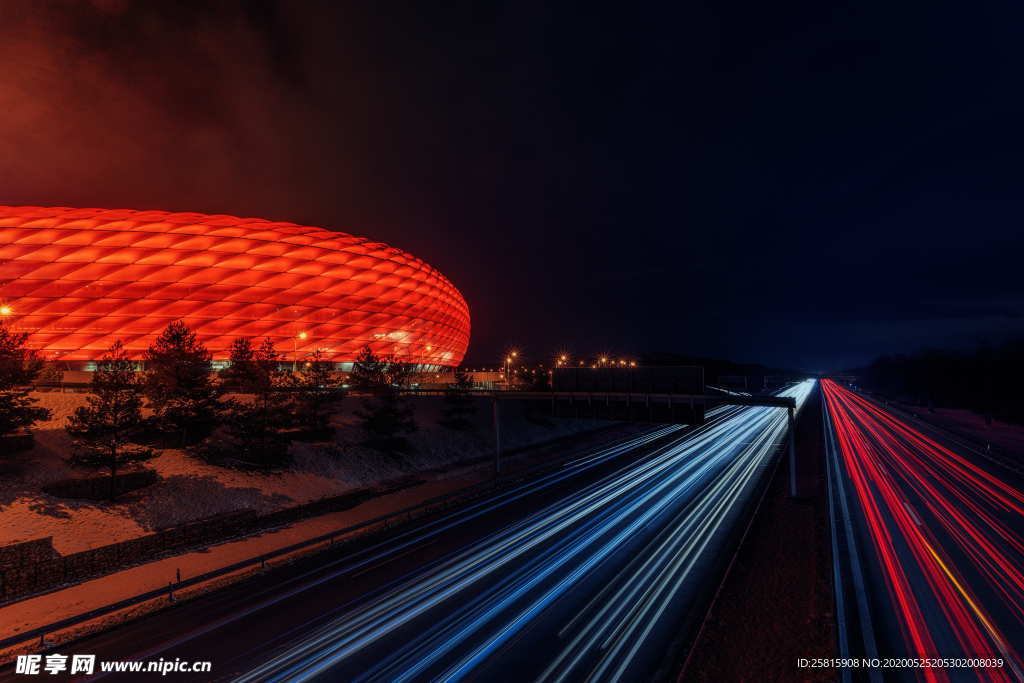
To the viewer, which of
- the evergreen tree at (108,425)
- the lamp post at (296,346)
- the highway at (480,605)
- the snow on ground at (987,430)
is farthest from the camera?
the lamp post at (296,346)

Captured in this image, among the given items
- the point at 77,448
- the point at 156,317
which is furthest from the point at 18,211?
the point at 77,448

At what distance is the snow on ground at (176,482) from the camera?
17.1m

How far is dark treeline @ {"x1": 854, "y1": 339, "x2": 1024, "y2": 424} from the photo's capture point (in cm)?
6816

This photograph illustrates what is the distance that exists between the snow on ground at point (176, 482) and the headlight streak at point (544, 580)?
12514 mm

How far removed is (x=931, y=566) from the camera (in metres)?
14.1

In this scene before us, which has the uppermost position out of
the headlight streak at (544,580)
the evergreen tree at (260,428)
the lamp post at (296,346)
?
the lamp post at (296,346)

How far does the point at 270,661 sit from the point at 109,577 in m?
9.45

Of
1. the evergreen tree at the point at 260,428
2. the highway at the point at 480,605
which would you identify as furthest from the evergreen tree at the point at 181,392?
the highway at the point at 480,605

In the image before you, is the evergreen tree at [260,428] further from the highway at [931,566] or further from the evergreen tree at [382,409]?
the highway at [931,566]

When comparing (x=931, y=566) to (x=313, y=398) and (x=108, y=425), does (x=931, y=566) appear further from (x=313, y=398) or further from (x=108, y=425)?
(x=313, y=398)

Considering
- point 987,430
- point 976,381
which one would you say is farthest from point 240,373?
point 976,381

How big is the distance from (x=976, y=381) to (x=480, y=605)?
4327 inches

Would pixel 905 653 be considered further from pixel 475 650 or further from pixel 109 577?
pixel 109 577

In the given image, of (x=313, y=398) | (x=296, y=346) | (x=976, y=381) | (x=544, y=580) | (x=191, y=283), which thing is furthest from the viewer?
(x=976, y=381)
